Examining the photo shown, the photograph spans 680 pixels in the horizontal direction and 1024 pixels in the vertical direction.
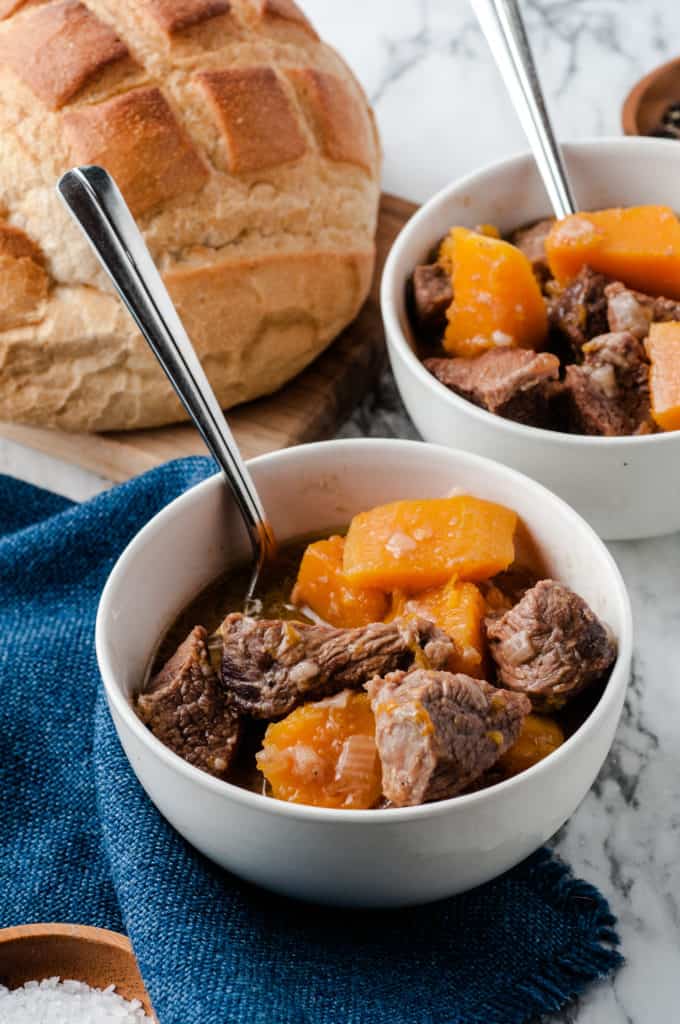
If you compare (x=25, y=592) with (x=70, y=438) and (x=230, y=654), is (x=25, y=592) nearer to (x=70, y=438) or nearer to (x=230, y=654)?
(x=70, y=438)

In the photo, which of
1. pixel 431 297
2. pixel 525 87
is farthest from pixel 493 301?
pixel 525 87

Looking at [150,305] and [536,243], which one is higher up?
[150,305]

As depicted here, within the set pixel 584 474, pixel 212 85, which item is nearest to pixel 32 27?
pixel 212 85

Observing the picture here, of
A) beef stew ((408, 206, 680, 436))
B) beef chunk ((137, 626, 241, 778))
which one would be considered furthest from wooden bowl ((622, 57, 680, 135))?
beef chunk ((137, 626, 241, 778))

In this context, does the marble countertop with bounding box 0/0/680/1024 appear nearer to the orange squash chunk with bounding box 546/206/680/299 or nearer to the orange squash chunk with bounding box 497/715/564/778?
the orange squash chunk with bounding box 497/715/564/778

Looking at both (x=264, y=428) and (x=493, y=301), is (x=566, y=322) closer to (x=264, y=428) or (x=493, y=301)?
(x=493, y=301)

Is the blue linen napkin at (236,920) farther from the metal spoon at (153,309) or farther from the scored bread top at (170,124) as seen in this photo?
the scored bread top at (170,124)

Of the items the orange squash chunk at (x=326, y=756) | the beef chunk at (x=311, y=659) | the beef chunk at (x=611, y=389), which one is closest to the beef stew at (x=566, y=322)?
the beef chunk at (x=611, y=389)
